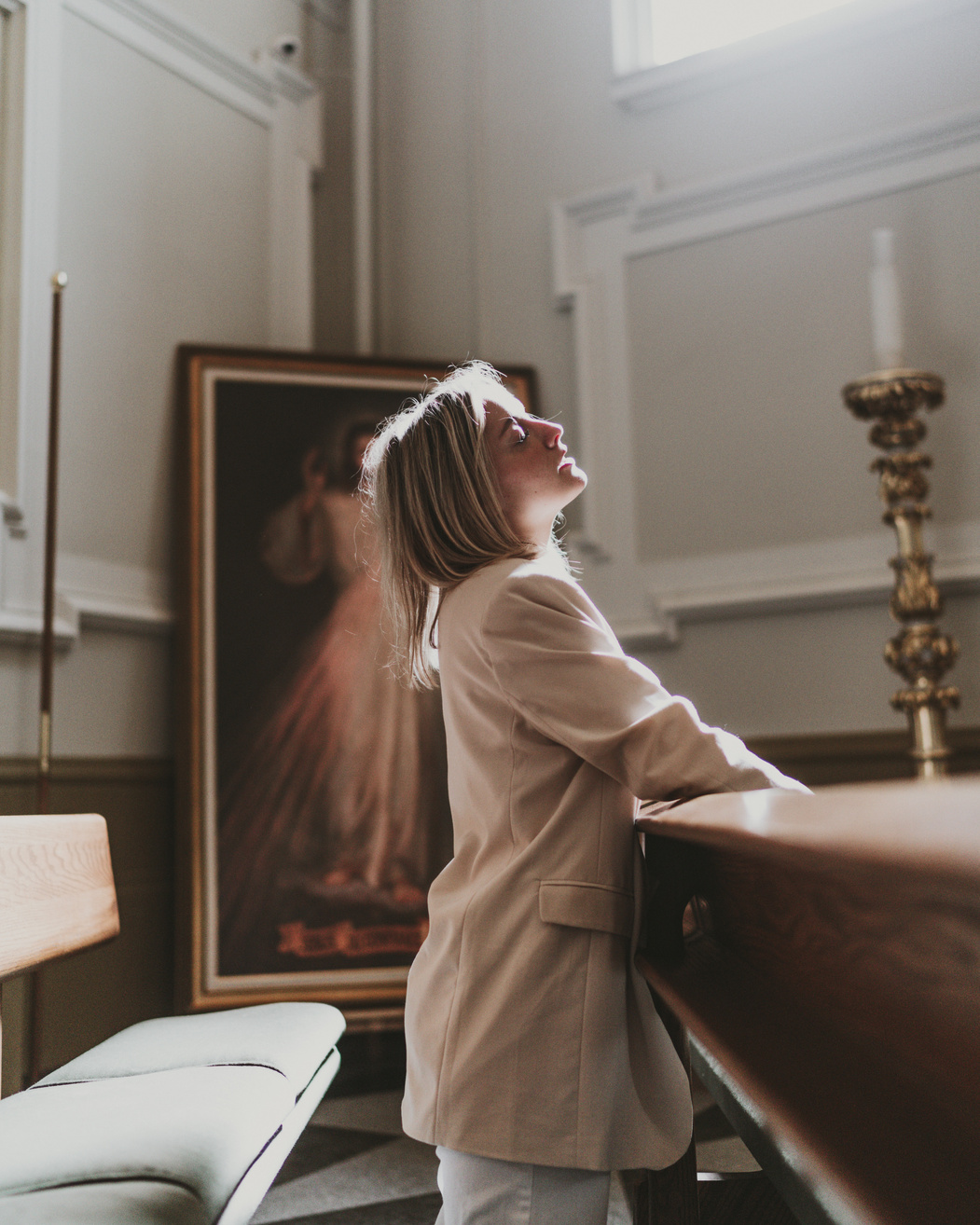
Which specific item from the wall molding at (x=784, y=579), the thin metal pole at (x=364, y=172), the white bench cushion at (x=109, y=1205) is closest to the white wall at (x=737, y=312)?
the wall molding at (x=784, y=579)

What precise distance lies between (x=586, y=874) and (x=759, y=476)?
6.83 feet

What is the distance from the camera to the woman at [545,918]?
957 mm

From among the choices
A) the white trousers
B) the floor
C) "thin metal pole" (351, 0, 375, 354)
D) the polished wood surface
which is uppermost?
"thin metal pole" (351, 0, 375, 354)

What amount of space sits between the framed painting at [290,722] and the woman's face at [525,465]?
1.66 meters

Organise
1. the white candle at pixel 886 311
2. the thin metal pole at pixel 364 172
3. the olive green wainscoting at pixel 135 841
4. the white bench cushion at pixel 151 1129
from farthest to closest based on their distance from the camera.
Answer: the thin metal pole at pixel 364 172 → the olive green wainscoting at pixel 135 841 → the white candle at pixel 886 311 → the white bench cushion at pixel 151 1129

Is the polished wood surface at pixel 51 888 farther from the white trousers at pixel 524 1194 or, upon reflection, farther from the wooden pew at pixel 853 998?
the wooden pew at pixel 853 998

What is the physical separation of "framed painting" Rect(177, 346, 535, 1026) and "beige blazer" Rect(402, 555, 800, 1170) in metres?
1.66

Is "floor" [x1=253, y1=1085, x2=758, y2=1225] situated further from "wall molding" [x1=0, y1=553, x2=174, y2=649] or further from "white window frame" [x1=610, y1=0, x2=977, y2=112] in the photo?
"white window frame" [x1=610, y1=0, x2=977, y2=112]

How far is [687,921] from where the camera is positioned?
3.37 feet

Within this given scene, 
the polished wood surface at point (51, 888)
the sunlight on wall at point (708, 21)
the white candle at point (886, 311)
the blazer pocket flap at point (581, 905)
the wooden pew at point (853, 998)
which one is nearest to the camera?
the wooden pew at point (853, 998)

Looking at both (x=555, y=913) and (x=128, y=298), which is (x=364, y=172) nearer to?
(x=128, y=298)

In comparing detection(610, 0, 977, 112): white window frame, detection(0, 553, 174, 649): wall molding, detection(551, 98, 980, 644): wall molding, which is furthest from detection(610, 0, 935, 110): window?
detection(0, 553, 174, 649): wall molding

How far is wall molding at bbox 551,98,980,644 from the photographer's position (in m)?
2.72

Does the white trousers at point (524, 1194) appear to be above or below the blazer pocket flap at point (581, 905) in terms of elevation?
below
